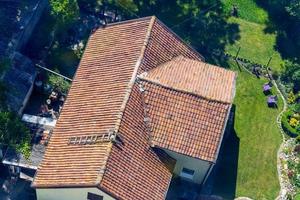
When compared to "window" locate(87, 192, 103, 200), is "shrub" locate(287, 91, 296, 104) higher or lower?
higher

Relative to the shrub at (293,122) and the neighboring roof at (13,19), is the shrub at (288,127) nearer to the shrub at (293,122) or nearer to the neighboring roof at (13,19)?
the shrub at (293,122)

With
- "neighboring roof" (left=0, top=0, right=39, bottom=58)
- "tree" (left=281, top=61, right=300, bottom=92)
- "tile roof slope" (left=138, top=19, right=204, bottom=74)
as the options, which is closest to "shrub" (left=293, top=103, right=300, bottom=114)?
"tree" (left=281, top=61, right=300, bottom=92)

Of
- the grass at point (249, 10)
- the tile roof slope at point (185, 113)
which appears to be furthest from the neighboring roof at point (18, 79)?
the grass at point (249, 10)

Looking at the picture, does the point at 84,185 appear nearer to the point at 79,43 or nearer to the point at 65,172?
the point at 65,172

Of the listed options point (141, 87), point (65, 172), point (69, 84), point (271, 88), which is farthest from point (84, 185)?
point (271, 88)

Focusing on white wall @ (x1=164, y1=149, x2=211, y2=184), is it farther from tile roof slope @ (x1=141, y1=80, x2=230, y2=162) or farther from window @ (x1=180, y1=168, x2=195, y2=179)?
tile roof slope @ (x1=141, y1=80, x2=230, y2=162)

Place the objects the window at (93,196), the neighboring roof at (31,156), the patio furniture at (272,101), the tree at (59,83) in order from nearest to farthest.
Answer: the window at (93,196) < the neighboring roof at (31,156) < the tree at (59,83) < the patio furniture at (272,101)
